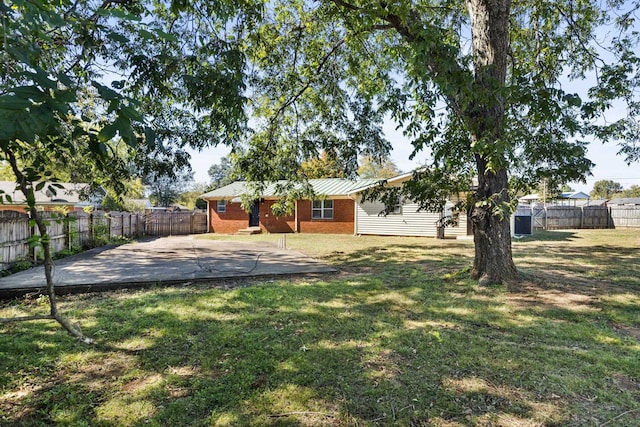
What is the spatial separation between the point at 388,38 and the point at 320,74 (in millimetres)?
2500

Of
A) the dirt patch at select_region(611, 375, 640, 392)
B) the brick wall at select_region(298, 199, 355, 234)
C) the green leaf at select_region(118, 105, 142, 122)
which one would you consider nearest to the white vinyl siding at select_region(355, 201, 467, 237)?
the brick wall at select_region(298, 199, 355, 234)

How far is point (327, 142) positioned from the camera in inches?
314

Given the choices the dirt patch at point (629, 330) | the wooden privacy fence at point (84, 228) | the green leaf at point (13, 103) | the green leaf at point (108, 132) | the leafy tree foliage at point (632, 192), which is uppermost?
the leafy tree foliage at point (632, 192)

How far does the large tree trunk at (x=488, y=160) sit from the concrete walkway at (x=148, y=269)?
3326mm

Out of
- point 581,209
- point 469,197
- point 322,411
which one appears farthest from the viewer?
point 581,209

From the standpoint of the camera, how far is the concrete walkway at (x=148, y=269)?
600 cm

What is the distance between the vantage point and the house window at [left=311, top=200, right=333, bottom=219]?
62.4 ft

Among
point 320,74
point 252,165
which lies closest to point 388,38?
point 320,74

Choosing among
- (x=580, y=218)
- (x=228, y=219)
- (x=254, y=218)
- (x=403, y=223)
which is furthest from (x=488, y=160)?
(x=580, y=218)

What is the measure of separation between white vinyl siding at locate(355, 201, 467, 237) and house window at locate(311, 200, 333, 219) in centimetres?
171

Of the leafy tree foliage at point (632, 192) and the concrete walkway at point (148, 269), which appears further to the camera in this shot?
the leafy tree foliage at point (632, 192)

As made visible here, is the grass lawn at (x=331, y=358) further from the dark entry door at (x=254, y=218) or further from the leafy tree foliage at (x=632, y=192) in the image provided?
the leafy tree foliage at (x=632, y=192)

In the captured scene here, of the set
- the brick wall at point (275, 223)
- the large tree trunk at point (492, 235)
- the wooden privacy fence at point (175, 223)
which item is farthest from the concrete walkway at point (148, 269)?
the wooden privacy fence at point (175, 223)

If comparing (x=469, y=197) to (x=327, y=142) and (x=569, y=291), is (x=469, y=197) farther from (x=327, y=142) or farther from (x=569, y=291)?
(x=327, y=142)
